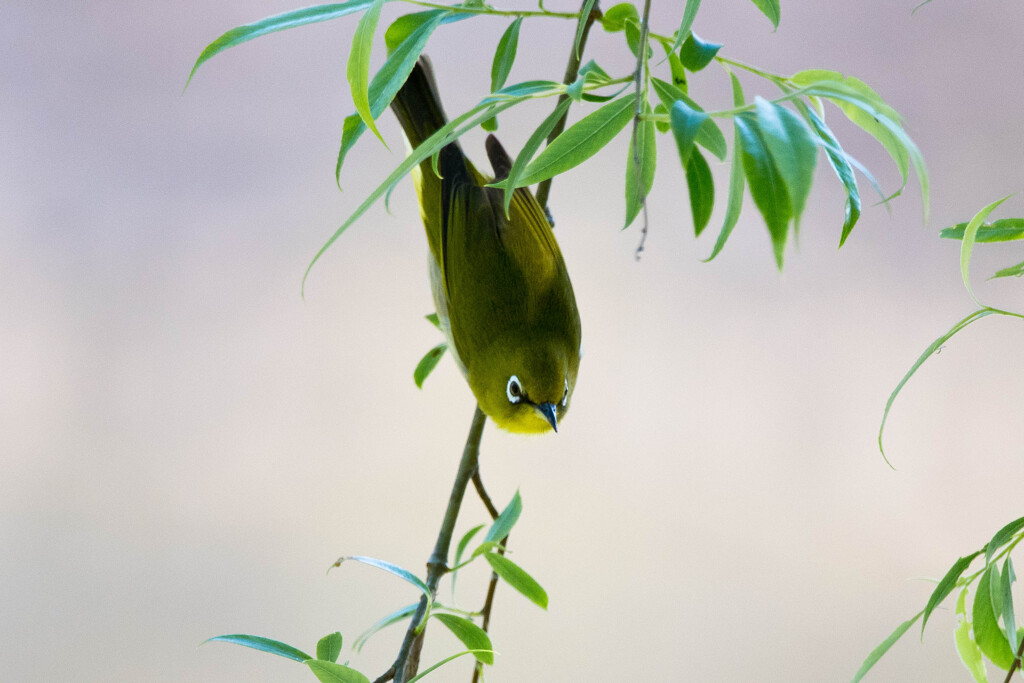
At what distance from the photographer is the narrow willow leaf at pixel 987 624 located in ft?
1.63

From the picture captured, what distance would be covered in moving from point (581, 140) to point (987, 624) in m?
0.37

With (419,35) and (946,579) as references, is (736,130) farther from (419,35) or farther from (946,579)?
(946,579)

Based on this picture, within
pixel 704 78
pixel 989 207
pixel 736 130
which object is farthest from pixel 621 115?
pixel 704 78

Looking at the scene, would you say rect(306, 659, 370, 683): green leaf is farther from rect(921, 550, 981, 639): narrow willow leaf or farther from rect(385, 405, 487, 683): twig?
rect(921, 550, 981, 639): narrow willow leaf

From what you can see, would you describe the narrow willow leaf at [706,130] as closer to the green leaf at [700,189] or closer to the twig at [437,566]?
the green leaf at [700,189]

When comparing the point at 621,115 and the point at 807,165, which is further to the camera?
the point at 621,115

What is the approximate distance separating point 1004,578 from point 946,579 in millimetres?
30

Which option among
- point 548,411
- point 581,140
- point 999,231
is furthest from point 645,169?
point 548,411

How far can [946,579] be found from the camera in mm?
492

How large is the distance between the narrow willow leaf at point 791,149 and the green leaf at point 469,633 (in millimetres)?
344

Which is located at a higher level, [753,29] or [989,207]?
[753,29]

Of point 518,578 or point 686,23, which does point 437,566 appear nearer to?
point 518,578

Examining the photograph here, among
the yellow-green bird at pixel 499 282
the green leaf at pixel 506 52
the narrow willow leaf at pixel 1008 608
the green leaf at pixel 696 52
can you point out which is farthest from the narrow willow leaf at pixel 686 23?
the yellow-green bird at pixel 499 282

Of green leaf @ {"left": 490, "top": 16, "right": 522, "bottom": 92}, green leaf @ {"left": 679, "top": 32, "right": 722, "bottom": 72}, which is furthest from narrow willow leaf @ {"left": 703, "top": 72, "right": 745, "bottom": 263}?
green leaf @ {"left": 490, "top": 16, "right": 522, "bottom": 92}
